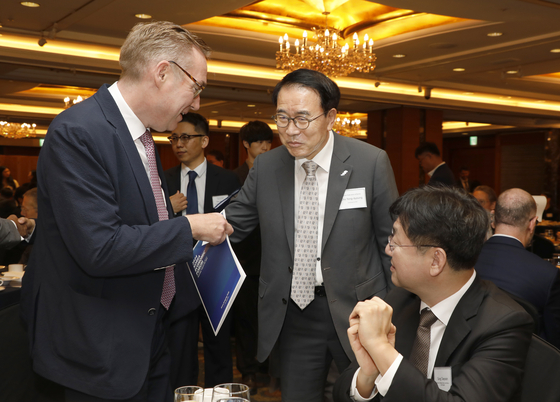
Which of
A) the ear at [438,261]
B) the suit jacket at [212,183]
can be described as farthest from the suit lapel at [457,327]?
the suit jacket at [212,183]

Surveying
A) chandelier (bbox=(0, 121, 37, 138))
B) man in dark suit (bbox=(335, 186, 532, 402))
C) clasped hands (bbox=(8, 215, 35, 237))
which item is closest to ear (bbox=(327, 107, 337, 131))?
man in dark suit (bbox=(335, 186, 532, 402))

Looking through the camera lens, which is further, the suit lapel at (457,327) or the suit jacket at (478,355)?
the suit lapel at (457,327)

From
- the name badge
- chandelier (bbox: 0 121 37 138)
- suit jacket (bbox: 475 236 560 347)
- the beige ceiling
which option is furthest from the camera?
chandelier (bbox: 0 121 37 138)

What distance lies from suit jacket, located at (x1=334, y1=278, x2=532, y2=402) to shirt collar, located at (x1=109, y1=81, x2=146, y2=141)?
90 cm

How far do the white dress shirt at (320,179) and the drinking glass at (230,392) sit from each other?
3.21 feet

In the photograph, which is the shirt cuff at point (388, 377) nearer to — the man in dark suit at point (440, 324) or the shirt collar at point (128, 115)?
the man in dark suit at point (440, 324)

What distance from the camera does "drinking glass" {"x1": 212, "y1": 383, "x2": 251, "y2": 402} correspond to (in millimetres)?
1012

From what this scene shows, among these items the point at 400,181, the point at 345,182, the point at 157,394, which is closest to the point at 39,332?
the point at 157,394

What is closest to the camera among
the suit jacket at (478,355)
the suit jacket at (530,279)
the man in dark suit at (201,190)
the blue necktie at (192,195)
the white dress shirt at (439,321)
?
the suit jacket at (478,355)

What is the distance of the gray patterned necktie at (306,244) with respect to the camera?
1.99m

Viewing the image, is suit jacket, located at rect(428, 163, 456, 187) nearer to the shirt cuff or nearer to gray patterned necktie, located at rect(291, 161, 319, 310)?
gray patterned necktie, located at rect(291, 161, 319, 310)

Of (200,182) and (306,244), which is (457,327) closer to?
(306,244)

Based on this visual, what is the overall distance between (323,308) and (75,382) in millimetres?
958

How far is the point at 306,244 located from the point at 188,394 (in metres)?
1.04
